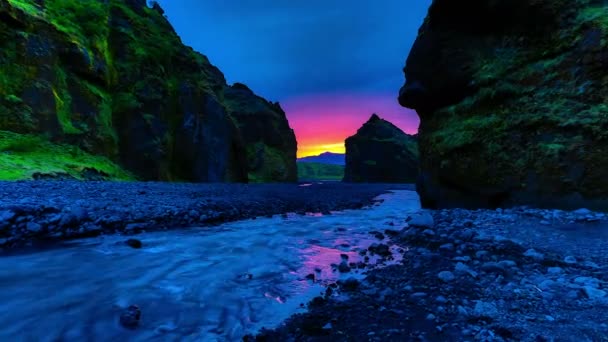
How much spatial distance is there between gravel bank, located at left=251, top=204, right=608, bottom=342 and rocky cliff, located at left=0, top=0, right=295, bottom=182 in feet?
66.0

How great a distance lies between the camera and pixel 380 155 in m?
107

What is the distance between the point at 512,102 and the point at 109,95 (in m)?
36.0

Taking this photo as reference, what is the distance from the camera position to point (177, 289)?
17.6 ft

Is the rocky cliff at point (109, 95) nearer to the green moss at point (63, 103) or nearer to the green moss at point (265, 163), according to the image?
the green moss at point (63, 103)

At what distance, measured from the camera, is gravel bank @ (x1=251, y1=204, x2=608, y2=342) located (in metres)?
3.27

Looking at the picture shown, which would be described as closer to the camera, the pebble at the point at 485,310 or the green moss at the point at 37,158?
the pebble at the point at 485,310

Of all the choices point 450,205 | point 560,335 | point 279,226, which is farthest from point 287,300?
point 450,205

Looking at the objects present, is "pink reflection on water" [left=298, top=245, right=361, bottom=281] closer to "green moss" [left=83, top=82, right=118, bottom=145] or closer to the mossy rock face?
the mossy rock face

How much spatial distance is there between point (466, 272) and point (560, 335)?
83.7 inches

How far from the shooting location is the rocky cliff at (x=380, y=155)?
103 meters

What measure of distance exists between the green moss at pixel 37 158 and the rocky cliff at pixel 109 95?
116 mm

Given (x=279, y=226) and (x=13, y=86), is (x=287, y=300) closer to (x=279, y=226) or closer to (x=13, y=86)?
(x=279, y=226)

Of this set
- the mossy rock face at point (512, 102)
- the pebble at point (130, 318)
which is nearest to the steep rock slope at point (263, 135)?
the mossy rock face at point (512, 102)

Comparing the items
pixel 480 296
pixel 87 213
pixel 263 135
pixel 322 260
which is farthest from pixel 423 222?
pixel 263 135
